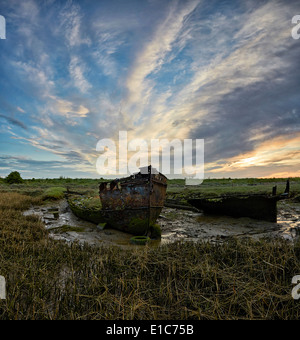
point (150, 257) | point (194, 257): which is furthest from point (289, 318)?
point (150, 257)

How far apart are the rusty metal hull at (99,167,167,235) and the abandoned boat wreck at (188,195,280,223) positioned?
4.94 metres

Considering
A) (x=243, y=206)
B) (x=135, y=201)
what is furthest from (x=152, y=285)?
(x=243, y=206)

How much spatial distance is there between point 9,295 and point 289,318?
4.58m

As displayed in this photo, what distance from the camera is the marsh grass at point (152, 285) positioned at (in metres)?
2.98

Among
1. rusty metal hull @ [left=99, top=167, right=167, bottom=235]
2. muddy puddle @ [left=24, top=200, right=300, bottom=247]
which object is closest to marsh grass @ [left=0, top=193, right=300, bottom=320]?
muddy puddle @ [left=24, top=200, right=300, bottom=247]

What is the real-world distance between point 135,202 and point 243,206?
24.2 ft

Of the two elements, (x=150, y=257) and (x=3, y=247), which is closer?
(x=150, y=257)

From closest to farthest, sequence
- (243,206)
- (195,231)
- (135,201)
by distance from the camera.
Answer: (135,201) < (195,231) < (243,206)

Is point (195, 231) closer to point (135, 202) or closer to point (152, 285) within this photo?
point (135, 202)

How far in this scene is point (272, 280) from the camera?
407 centimetres

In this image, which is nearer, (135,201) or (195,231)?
(135,201)

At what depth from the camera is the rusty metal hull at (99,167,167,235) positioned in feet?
30.5

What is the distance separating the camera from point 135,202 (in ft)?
31.1
